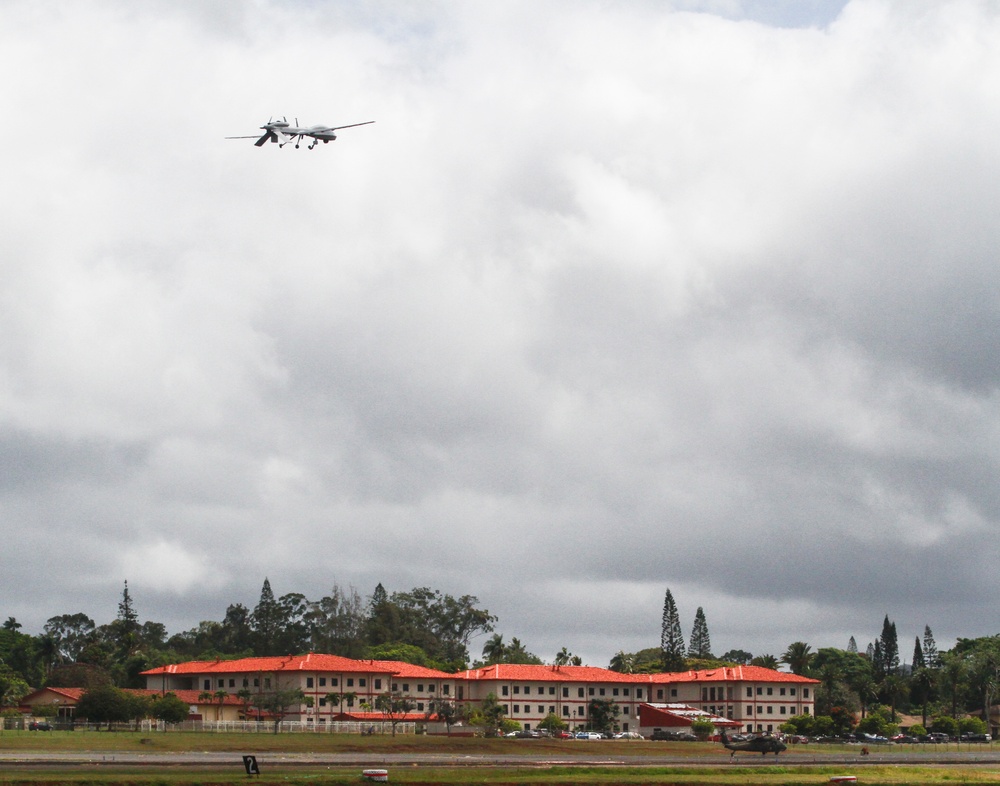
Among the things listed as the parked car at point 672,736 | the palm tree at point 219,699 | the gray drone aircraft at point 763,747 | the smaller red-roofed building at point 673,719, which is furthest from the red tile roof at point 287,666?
the gray drone aircraft at point 763,747

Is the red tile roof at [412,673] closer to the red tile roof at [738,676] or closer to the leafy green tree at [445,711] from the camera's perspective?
the leafy green tree at [445,711]

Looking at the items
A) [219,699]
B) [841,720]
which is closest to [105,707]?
[219,699]

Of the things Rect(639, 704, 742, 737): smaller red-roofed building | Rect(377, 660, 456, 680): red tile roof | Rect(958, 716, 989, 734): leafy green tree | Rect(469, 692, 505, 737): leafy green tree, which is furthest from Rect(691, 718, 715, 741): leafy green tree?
Rect(958, 716, 989, 734): leafy green tree

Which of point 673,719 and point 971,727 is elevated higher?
point 673,719

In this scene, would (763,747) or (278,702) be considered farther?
(278,702)

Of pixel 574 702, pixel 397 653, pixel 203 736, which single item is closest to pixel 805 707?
pixel 574 702

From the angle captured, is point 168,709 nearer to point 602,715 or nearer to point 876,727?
point 602,715

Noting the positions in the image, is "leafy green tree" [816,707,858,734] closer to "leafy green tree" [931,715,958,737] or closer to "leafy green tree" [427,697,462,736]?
"leafy green tree" [931,715,958,737]
